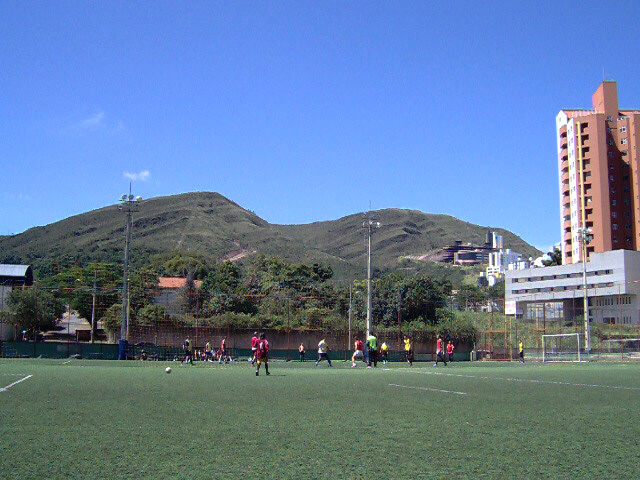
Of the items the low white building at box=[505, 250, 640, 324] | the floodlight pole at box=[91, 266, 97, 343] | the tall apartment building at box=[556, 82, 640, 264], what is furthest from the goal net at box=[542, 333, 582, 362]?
the tall apartment building at box=[556, 82, 640, 264]

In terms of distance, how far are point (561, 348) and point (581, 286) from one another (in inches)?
1984

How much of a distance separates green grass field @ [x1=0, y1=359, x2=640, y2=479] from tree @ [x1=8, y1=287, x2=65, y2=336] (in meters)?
68.1

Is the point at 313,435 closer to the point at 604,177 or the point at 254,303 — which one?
the point at 254,303

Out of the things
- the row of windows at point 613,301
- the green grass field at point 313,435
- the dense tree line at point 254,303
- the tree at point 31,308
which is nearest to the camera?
the green grass field at point 313,435

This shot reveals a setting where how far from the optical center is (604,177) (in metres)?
102

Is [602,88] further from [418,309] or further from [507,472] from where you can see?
[507,472]

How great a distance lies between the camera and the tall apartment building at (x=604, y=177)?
101 metres

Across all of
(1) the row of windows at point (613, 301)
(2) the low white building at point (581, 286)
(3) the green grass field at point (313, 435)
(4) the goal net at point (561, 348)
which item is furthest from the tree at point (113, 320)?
(1) the row of windows at point (613, 301)

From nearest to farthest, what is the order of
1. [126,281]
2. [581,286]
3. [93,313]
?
1. [126,281]
2. [93,313]
3. [581,286]

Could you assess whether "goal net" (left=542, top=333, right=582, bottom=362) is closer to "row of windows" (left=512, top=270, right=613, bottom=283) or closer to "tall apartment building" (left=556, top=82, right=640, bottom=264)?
"row of windows" (left=512, top=270, right=613, bottom=283)

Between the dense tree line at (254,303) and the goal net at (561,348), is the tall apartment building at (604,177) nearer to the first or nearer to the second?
the dense tree line at (254,303)

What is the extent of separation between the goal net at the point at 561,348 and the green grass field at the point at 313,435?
40.3 m

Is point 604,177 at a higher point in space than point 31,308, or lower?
higher

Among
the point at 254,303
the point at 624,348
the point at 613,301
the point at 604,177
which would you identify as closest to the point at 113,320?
the point at 254,303
